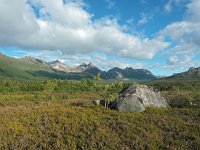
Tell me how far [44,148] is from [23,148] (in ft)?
7.33

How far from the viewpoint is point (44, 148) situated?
28875 mm

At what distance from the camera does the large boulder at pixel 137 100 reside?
45500 millimetres

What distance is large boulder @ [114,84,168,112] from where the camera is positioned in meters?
45.5

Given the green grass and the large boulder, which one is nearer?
the green grass

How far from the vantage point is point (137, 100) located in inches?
1852

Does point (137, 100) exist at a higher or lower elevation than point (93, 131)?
higher

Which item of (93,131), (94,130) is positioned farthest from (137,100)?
(93,131)

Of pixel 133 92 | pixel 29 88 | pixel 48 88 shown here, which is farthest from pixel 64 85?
pixel 133 92

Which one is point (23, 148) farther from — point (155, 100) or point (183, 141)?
point (155, 100)

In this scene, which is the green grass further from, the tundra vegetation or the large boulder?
the large boulder

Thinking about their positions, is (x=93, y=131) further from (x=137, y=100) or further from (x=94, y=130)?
(x=137, y=100)

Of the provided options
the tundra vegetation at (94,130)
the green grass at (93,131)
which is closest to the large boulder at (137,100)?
the tundra vegetation at (94,130)

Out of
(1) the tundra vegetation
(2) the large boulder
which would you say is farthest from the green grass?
(2) the large boulder

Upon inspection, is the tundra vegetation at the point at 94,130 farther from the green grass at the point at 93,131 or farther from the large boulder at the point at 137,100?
the large boulder at the point at 137,100
